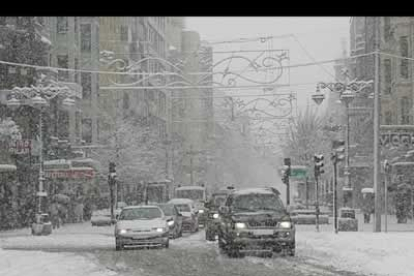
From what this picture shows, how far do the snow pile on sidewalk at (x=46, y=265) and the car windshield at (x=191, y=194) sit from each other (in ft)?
107

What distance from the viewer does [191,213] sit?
128 feet

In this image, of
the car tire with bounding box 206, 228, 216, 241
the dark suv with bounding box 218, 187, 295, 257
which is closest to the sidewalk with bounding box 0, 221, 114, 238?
the car tire with bounding box 206, 228, 216, 241

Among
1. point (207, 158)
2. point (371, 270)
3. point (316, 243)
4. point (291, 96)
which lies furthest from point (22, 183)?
point (207, 158)

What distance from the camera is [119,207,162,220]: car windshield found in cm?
2655

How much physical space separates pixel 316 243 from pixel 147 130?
50.1m

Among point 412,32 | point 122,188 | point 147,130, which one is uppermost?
point 412,32

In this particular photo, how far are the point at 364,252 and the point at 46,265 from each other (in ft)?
24.4

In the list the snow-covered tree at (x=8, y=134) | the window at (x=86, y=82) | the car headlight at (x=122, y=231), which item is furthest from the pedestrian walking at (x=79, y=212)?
the car headlight at (x=122, y=231)

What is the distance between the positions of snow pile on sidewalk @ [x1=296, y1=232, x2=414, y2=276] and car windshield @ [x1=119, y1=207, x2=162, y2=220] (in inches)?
176

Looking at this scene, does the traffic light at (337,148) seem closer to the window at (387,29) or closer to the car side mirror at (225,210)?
the car side mirror at (225,210)

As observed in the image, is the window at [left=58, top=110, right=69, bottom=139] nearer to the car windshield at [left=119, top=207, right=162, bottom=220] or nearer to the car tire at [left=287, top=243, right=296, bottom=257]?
the car windshield at [left=119, top=207, right=162, bottom=220]

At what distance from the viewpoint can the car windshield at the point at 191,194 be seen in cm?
5471

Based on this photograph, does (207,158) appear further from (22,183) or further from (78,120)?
(22,183)

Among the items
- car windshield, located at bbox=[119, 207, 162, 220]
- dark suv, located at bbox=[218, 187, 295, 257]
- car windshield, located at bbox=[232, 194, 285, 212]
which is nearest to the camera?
dark suv, located at bbox=[218, 187, 295, 257]
